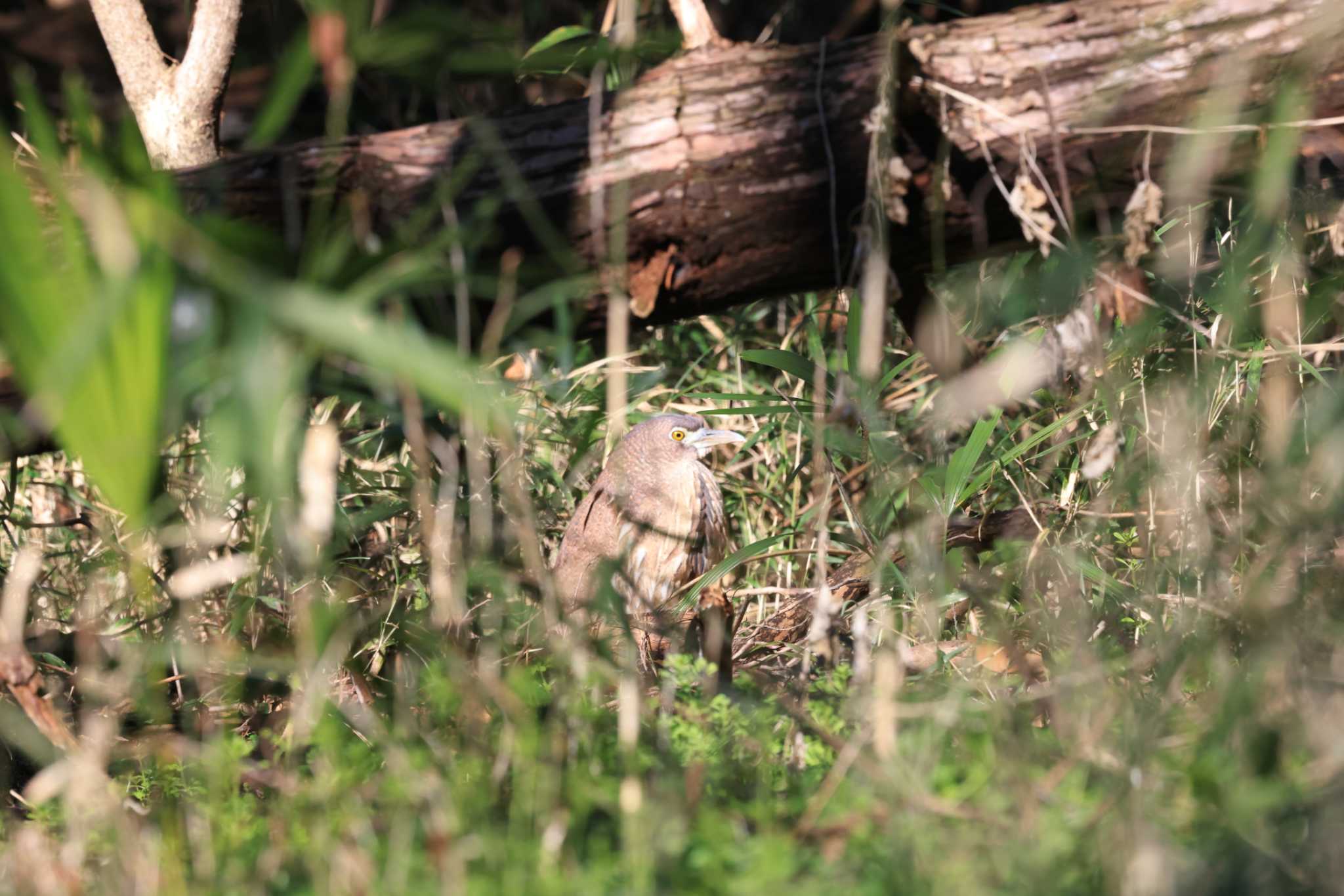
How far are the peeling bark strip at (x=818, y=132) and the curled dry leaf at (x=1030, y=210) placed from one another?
0.52ft

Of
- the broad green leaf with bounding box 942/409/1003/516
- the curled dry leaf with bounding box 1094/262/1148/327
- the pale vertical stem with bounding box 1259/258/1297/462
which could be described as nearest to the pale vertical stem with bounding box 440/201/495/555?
the broad green leaf with bounding box 942/409/1003/516

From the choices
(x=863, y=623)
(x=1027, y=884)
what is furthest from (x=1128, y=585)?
(x=1027, y=884)

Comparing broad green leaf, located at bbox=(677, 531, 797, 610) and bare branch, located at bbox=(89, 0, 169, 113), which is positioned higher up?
bare branch, located at bbox=(89, 0, 169, 113)

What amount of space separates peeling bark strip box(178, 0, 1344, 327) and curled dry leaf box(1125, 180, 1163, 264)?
31 centimetres

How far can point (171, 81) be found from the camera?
4234mm

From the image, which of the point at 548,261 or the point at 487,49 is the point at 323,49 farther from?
the point at 487,49

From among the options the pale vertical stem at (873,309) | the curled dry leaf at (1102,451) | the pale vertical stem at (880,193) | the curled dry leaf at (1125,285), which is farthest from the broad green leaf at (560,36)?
the curled dry leaf at (1102,451)

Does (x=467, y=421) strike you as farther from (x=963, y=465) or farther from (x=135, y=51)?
(x=135, y=51)

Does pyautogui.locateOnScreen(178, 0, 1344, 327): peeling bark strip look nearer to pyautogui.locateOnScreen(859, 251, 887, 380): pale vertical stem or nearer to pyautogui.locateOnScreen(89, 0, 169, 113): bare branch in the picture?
pyautogui.locateOnScreen(859, 251, 887, 380): pale vertical stem

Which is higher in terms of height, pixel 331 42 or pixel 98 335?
pixel 331 42

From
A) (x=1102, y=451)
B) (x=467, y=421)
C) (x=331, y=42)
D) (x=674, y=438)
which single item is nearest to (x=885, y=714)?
(x=467, y=421)

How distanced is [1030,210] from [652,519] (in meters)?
1.80

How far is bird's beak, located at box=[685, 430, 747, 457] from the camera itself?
15.2 ft

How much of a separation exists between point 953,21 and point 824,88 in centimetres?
40
